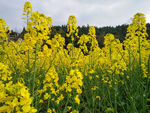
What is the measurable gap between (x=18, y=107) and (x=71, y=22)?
11.1 feet

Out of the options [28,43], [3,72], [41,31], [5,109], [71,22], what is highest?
[71,22]

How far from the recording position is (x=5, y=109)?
97cm

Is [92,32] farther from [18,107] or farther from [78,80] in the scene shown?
[18,107]

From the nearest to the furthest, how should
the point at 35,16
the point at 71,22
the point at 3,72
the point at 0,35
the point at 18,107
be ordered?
the point at 18,107 < the point at 3,72 < the point at 35,16 < the point at 0,35 < the point at 71,22

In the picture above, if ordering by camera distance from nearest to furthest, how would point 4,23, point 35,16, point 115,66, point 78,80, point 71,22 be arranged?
point 78,80 → point 35,16 → point 115,66 → point 4,23 → point 71,22

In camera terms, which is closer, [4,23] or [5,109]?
[5,109]

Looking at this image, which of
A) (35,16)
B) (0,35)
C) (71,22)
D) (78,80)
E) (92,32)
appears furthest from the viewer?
(92,32)

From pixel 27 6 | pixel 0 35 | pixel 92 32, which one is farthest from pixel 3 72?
pixel 92 32

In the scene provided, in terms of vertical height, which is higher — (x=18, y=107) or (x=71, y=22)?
(x=71, y=22)

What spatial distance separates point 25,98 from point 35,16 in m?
1.62

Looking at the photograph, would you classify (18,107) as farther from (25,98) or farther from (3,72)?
(3,72)

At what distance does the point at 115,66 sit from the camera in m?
2.67

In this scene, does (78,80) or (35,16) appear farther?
(35,16)

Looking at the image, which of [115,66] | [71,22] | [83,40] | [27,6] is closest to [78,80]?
[115,66]
